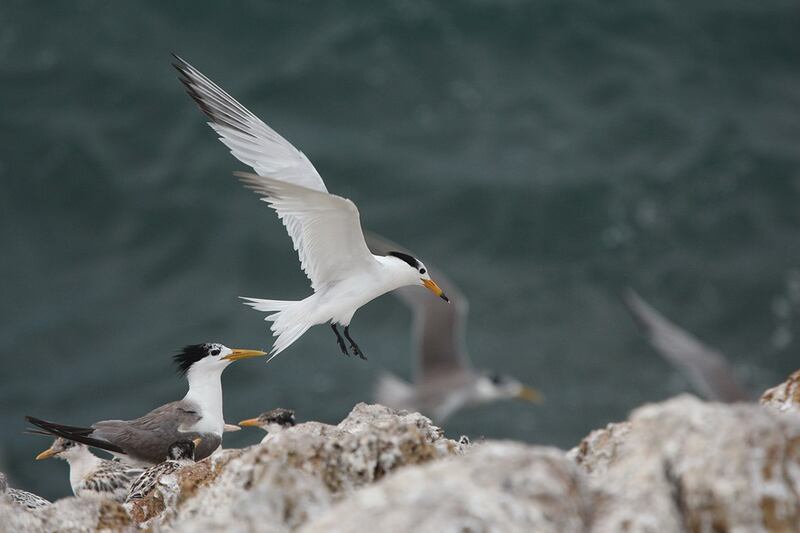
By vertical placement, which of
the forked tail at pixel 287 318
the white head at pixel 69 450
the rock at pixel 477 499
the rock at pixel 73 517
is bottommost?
the rock at pixel 477 499

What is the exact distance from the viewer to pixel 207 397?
9.13 m

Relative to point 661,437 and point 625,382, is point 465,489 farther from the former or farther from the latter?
point 625,382

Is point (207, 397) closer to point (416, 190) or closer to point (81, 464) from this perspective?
point (81, 464)

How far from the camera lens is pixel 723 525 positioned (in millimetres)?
4133

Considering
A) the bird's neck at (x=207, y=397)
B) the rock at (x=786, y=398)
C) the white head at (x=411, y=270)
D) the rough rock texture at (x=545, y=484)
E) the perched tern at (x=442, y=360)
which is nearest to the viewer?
the rough rock texture at (x=545, y=484)

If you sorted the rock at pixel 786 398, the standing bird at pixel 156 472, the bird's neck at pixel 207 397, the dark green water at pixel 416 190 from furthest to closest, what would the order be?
the dark green water at pixel 416 190, the bird's neck at pixel 207 397, the standing bird at pixel 156 472, the rock at pixel 786 398

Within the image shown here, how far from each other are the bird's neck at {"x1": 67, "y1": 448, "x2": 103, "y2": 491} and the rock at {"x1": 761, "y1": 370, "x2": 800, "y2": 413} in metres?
4.63

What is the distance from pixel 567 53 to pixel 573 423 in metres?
12.0

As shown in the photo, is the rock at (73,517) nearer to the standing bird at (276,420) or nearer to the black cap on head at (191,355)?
the standing bird at (276,420)

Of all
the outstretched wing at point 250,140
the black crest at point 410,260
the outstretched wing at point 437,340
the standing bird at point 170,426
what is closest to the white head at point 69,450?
the standing bird at point 170,426

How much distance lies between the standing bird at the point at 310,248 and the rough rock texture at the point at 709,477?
491 cm

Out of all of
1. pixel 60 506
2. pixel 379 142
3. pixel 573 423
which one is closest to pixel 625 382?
pixel 573 423

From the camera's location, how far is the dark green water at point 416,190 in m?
21.9

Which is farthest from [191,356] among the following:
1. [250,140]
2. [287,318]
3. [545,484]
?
[545,484]
